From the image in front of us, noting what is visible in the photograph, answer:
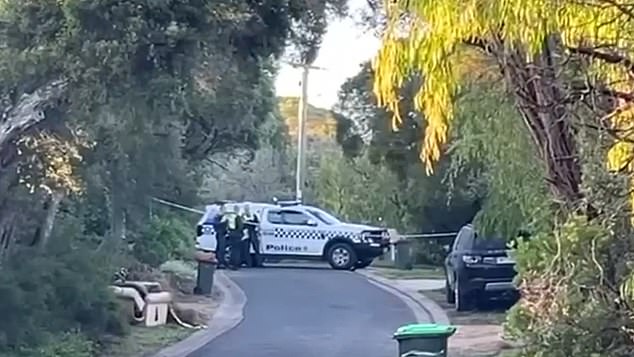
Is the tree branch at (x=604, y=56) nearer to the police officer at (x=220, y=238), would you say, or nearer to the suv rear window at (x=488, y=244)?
the suv rear window at (x=488, y=244)

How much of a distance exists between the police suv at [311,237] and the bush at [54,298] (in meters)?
17.7

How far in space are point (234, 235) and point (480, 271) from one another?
14.4 m

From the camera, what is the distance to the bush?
14.5 m

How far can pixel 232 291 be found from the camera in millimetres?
27672

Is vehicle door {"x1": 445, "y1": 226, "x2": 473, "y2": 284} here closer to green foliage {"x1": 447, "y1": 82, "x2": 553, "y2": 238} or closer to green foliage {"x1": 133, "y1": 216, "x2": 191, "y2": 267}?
green foliage {"x1": 447, "y1": 82, "x2": 553, "y2": 238}

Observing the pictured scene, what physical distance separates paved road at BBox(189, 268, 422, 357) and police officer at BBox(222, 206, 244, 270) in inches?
121

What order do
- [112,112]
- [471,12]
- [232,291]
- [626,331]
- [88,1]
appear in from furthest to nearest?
[232,291]
[112,112]
[88,1]
[626,331]
[471,12]

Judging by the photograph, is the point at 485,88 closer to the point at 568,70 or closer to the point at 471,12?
the point at 568,70

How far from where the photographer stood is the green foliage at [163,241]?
89.4 feet

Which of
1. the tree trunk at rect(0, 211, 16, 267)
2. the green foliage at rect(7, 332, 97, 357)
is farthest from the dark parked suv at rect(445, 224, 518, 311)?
the tree trunk at rect(0, 211, 16, 267)

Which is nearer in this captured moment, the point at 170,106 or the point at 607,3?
the point at 607,3

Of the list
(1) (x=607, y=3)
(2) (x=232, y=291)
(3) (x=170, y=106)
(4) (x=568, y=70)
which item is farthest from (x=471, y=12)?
(2) (x=232, y=291)

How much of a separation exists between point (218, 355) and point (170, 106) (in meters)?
4.25

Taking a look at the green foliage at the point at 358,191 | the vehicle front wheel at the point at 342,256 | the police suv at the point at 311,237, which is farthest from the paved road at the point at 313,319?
the green foliage at the point at 358,191
